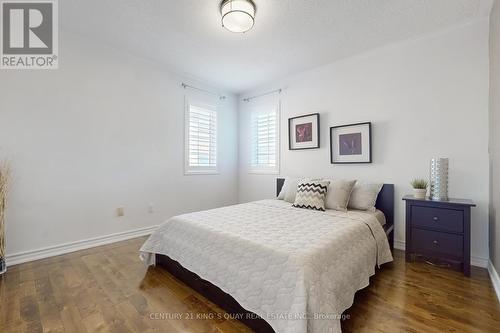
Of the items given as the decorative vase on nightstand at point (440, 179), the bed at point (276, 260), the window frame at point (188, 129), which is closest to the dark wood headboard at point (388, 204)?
the decorative vase on nightstand at point (440, 179)

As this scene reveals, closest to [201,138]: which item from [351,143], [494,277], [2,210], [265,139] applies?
[265,139]

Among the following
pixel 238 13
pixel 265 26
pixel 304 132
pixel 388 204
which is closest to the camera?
pixel 238 13

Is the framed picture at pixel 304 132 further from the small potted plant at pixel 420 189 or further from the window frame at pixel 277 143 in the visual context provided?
the small potted plant at pixel 420 189

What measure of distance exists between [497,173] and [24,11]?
472 cm

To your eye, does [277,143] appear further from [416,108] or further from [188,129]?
[416,108]

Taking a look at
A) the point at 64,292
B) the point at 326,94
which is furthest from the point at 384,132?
the point at 64,292

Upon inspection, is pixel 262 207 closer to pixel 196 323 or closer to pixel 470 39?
pixel 196 323

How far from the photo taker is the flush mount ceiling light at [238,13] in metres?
2.07

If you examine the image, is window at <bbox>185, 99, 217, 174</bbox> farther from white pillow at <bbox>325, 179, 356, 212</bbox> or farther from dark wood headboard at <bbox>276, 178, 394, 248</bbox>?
dark wood headboard at <bbox>276, 178, 394, 248</bbox>

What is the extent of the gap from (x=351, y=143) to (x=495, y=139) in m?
1.42

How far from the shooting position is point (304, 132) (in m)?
3.71

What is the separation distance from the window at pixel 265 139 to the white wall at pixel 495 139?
2654 millimetres

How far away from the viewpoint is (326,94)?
3.49m

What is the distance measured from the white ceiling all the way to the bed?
2.06m
